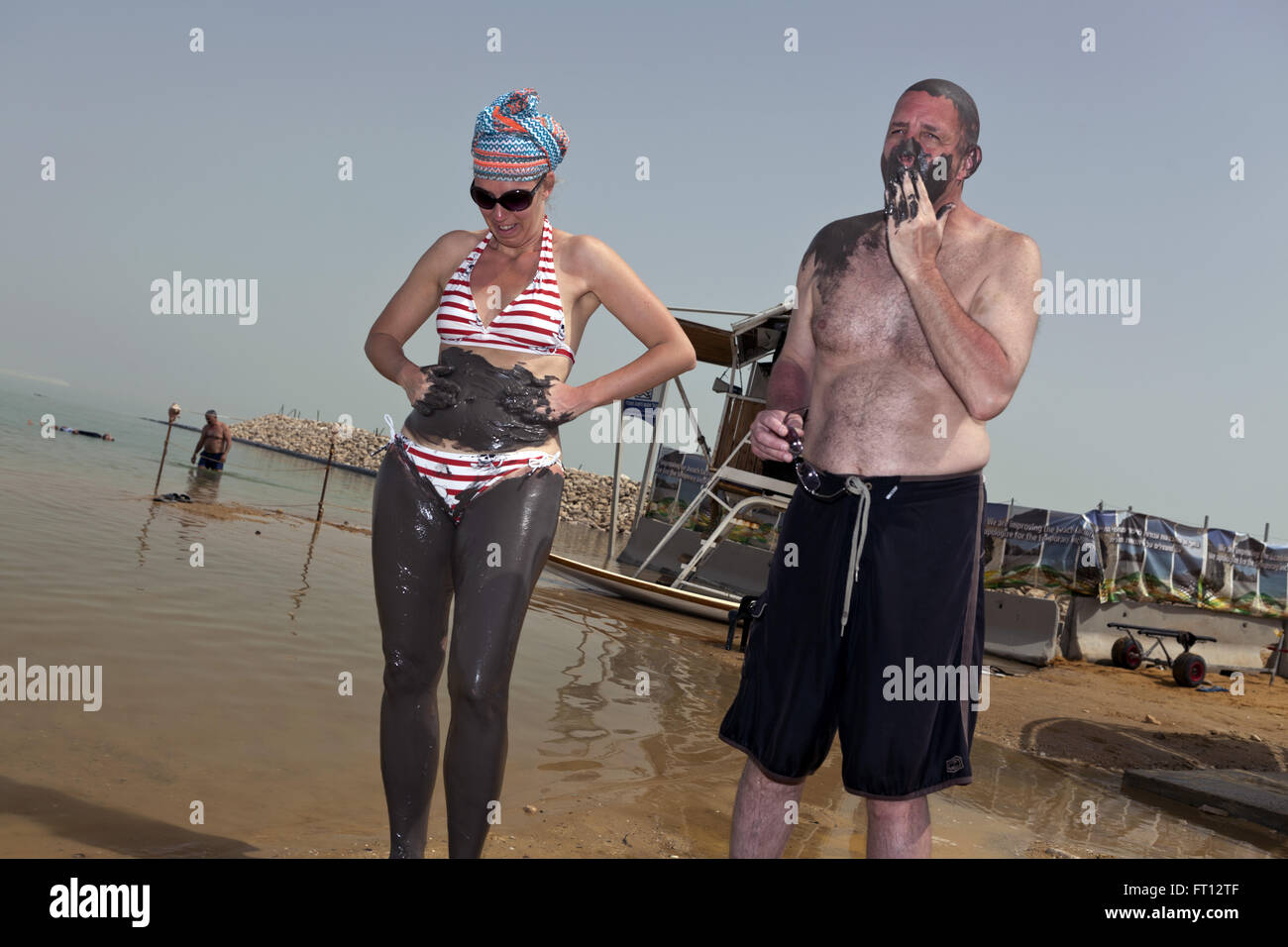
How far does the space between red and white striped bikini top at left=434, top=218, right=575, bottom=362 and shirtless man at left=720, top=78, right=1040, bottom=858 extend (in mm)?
820

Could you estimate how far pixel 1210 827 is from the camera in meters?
6.45

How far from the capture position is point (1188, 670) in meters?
15.6

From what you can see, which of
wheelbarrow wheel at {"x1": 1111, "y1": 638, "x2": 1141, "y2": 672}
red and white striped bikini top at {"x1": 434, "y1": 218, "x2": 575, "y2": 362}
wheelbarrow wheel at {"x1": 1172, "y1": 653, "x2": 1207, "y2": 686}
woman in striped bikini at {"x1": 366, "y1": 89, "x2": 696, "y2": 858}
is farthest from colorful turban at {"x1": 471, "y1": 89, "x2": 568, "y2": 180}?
wheelbarrow wheel at {"x1": 1111, "y1": 638, "x2": 1141, "y2": 672}

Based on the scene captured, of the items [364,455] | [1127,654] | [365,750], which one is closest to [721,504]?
[1127,654]

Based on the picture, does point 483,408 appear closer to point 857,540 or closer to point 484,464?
point 484,464

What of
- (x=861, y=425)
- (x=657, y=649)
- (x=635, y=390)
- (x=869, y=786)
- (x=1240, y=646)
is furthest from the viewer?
(x=1240, y=646)

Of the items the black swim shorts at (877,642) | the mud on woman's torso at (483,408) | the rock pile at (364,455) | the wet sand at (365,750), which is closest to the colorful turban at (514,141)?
the mud on woman's torso at (483,408)

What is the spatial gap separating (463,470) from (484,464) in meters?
0.07

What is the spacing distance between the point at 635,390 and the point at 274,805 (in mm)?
2778

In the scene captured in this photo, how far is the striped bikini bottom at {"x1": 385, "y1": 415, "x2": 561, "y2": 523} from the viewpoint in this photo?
3.04m

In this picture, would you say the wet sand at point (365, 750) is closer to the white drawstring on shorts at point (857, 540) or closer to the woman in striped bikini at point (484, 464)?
the woman in striped bikini at point (484, 464)
